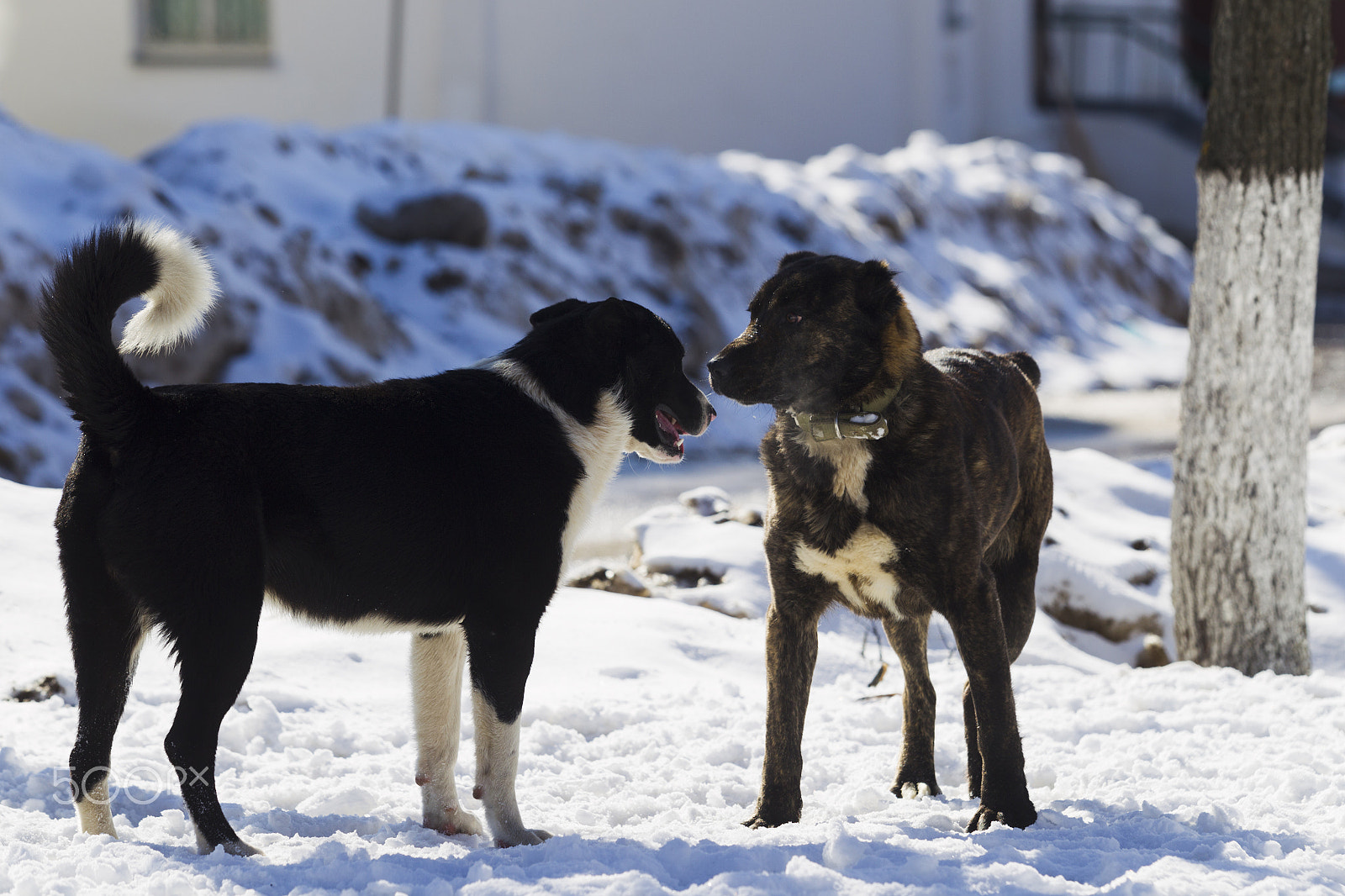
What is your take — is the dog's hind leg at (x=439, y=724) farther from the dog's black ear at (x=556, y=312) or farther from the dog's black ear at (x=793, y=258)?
the dog's black ear at (x=793, y=258)

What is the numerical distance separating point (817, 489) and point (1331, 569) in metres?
4.85

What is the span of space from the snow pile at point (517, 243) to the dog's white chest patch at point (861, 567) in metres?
6.47

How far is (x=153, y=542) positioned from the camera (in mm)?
3291

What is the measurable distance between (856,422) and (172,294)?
1902 mm

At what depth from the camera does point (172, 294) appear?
368 cm

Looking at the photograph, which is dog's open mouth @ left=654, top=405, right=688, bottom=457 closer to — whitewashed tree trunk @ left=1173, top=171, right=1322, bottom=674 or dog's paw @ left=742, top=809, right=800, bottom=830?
dog's paw @ left=742, top=809, right=800, bottom=830

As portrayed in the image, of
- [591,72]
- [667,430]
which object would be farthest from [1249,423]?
[591,72]

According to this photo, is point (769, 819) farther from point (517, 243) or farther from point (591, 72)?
point (591, 72)

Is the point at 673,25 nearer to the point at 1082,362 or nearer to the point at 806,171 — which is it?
the point at 806,171

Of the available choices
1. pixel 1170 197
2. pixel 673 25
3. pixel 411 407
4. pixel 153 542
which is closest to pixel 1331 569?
pixel 411 407

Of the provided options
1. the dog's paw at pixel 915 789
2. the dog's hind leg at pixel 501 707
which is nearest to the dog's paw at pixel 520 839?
the dog's hind leg at pixel 501 707

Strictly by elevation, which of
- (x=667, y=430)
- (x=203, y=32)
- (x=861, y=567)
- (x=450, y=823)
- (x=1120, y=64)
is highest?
(x=1120, y=64)

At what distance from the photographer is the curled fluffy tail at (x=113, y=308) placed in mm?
3342

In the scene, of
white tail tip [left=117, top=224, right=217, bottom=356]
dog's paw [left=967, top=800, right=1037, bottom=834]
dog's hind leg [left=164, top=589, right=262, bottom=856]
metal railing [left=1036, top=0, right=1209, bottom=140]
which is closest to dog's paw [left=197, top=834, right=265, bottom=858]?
dog's hind leg [left=164, top=589, right=262, bottom=856]
